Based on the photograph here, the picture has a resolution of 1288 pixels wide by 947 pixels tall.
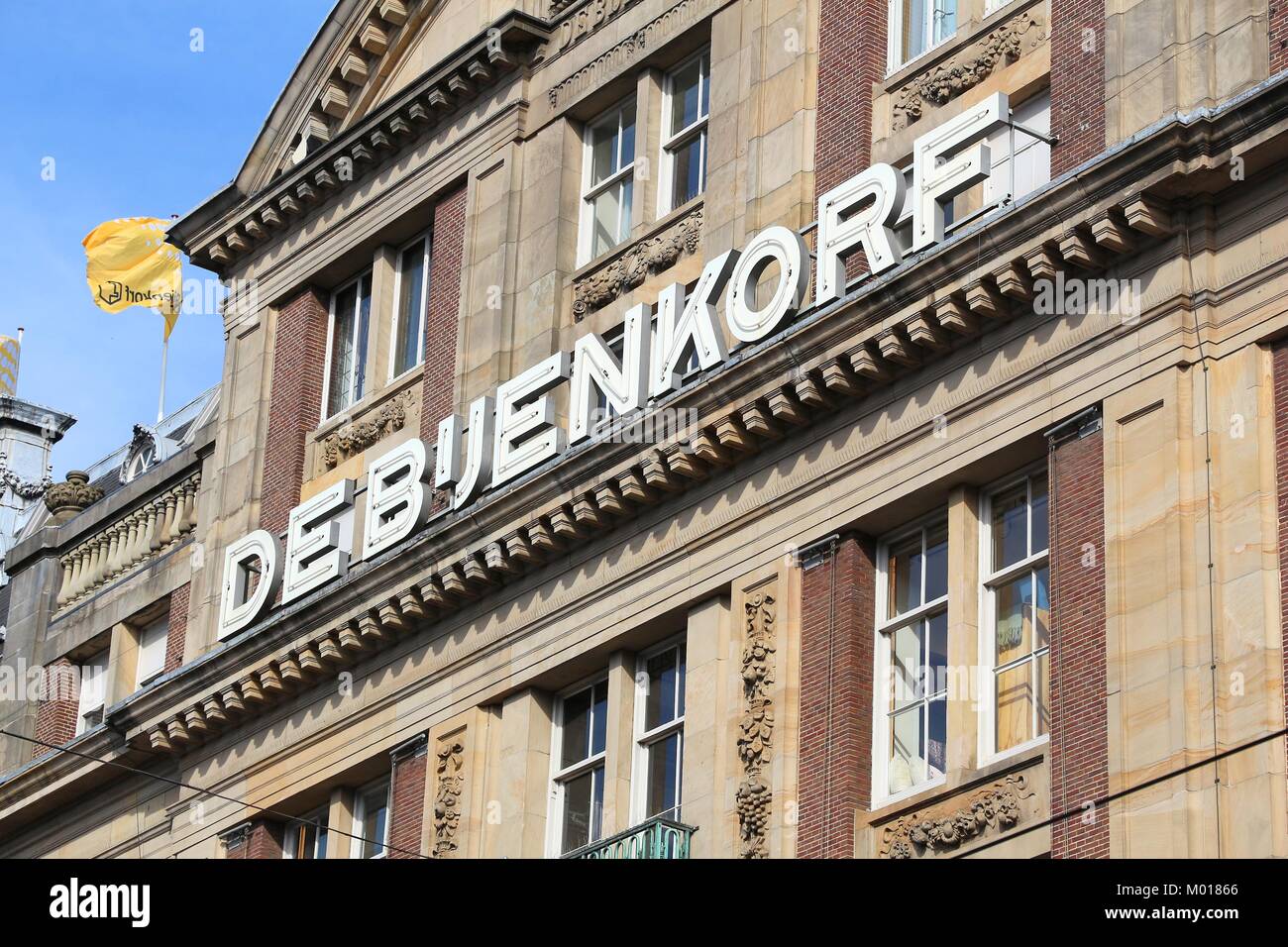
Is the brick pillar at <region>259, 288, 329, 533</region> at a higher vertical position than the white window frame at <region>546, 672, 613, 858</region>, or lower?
higher

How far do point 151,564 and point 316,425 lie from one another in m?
3.96

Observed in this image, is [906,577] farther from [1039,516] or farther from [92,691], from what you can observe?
[92,691]

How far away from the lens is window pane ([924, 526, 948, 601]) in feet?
107

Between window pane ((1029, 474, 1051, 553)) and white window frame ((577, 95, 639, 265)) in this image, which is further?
white window frame ((577, 95, 639, 265))

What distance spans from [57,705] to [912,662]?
17.5 m

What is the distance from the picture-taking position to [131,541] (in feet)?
151

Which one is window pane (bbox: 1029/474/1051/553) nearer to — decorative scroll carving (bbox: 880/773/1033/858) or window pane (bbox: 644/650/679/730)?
decorative scroll carving (bbox: 880/773/1033/858)

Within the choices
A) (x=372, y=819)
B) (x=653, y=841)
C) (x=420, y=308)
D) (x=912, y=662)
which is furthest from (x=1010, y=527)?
(x=420, y=308)

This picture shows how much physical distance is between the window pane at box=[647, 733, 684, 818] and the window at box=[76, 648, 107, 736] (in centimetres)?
1277

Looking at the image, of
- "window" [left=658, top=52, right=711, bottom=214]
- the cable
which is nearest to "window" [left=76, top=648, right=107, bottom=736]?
the cable

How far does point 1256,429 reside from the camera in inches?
1158

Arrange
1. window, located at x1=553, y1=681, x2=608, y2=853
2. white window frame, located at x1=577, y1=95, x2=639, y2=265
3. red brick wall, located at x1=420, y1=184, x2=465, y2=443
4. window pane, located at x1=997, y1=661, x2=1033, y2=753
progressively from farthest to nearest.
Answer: red brick wall, located at x1=420, y1=184, x2=465, y2=443, white window frame, located at x1=577, y1=95, x2=639, y2=265, window, located at x1=553, y1=681, x2=608, y2=853, window pane, located at x1=997, y1=661, x2=1033, y2=753

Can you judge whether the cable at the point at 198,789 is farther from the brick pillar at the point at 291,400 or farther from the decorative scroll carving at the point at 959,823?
the decorative scroll carving at the point at 959,823

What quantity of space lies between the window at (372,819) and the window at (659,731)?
4.41m
